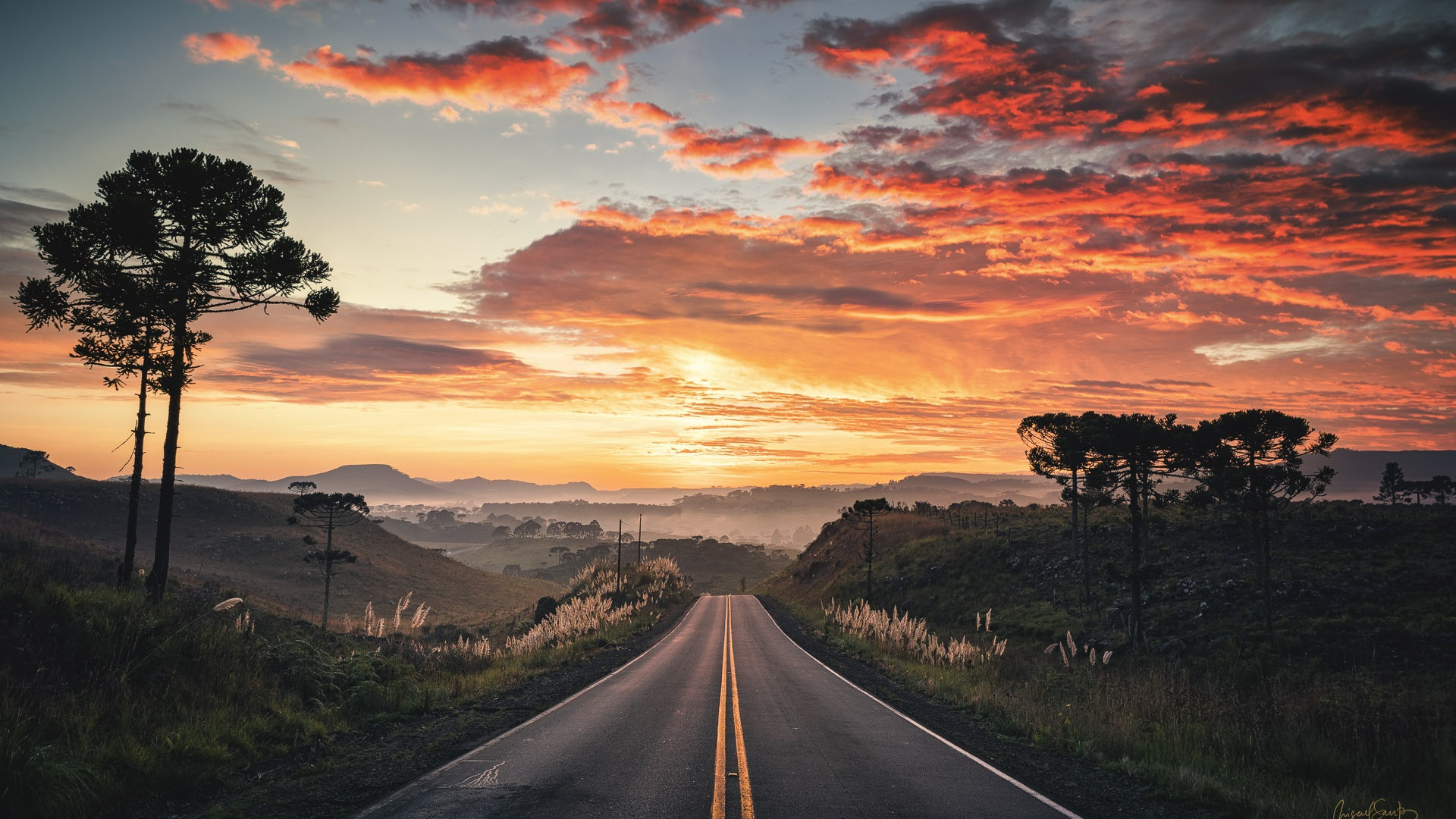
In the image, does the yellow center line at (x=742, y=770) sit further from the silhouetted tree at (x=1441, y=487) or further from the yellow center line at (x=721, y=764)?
the silhouetted tree at (x=1441, y=487)

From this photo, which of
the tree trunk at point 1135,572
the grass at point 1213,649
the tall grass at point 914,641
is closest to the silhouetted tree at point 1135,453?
the tree trunk at point 1135,572

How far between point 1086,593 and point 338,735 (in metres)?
42.0

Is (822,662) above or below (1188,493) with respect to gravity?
below

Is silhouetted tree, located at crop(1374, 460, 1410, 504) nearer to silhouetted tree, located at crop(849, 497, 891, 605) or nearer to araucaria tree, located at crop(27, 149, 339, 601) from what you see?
silhouetted tree, located at crop(849, 497, 891, 605)

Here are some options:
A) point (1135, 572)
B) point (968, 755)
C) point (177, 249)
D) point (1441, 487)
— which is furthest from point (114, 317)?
point (1441, 487)

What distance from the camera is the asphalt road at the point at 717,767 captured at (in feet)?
25.7

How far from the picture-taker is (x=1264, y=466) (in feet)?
114

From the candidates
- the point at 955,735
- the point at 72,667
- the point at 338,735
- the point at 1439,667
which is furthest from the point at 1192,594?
the point at 72,667

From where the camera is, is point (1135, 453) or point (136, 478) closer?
point (136, 478)

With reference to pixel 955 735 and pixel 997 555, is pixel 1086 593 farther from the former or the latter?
pixel 955 735

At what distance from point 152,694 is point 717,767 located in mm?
9193

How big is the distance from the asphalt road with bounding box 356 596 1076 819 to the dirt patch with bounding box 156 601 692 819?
49cm

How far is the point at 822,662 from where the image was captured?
972 inches
